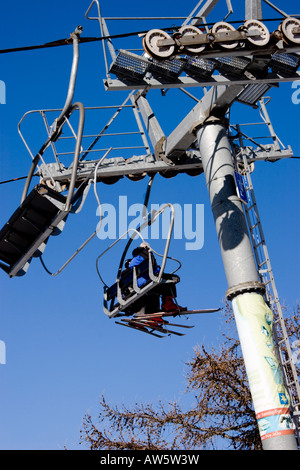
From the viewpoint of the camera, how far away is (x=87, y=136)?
11.6 metres

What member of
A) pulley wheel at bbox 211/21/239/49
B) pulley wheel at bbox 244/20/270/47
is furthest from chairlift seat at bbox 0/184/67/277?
pulley wheel at bbox 244/20/270/47

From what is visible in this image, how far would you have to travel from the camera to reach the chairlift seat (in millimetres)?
9547

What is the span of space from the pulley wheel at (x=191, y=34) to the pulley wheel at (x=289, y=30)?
114 cm

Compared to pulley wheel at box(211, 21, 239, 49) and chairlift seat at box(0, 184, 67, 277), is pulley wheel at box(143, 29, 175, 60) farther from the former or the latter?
chairlift seat at box(0, 184, 67, 277)

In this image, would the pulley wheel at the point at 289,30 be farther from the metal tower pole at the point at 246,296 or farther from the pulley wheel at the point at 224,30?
the metal tower pole at the point at 246,296

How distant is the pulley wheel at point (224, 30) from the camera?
8.64 m

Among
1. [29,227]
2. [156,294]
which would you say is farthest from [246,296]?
[29,227]

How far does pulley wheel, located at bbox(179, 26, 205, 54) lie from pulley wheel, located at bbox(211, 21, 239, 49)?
8.8 inches

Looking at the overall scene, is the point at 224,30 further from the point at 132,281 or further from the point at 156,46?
the point at 132,281

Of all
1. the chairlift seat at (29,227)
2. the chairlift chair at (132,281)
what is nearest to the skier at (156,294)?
the chairlift chair at (132,281)

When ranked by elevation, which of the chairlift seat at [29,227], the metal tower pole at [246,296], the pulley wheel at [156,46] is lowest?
the metal tower pole at [246,296]

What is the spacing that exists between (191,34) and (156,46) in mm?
522
